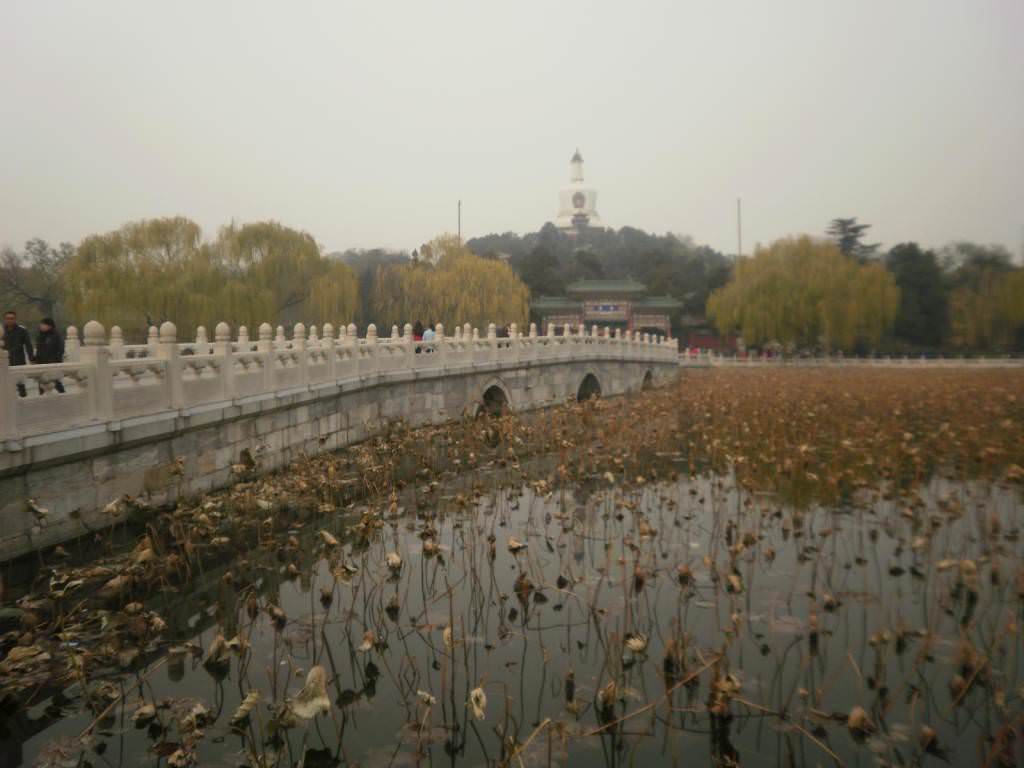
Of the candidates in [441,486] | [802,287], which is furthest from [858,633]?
[802,287]

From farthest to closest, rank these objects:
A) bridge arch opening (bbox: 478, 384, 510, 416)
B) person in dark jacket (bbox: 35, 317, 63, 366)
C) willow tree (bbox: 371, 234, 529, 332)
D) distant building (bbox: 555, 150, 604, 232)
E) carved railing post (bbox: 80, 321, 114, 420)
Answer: distant building (bbox: 555, 150, 604, 232), willow tree (bbox: 371, 234, 529, 332), bridge arch opening (bbox: 478, 384, 510, 416), person in dark jacket (bbox: 35, 317, 63, 366), carved railing post (bbox: 80, 321, 114, 420)

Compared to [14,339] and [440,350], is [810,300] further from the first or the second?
[14,339]

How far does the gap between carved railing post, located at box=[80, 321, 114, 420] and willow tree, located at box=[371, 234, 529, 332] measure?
896 inches

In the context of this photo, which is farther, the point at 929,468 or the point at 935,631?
the point at 929,468

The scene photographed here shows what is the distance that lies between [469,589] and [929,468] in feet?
21.3

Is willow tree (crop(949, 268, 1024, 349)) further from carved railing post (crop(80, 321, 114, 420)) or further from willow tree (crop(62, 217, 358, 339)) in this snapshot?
carved railing post (crop(80, 321, 114, 420))

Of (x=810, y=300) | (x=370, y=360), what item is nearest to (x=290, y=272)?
(x=370, y=360)

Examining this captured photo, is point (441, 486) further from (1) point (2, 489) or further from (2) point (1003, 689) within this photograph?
(2) point (1003, 689)

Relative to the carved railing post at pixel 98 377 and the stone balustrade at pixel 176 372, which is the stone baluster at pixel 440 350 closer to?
the stone balustrade at pixel 176 372

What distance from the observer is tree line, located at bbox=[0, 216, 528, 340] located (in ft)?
67.2

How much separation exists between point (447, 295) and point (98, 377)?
23.4 m

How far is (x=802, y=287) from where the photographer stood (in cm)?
3525

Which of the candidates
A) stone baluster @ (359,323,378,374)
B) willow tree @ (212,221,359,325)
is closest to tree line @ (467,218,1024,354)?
willow tree @ (212,221,359,325)

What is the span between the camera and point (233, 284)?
2175 centimetres
